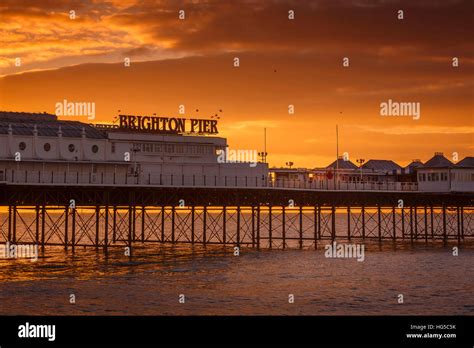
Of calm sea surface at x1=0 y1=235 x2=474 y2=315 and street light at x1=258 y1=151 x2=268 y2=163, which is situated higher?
street light at x1=258 y1=151 x2=268 y2=163

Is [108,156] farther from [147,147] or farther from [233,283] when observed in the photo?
[233,283]

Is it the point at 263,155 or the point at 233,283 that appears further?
the point at 263,155

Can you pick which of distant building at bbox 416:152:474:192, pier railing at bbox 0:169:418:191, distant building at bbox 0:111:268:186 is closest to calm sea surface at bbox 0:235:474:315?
pier railing at bbox 0:169:418:191

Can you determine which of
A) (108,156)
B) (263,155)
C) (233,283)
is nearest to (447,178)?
(263,155)

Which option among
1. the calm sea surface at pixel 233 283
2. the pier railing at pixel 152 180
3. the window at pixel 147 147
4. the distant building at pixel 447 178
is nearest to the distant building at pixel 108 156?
the pier railing at pixel 152 180

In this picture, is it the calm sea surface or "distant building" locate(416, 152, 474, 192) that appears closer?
the calm sea surface

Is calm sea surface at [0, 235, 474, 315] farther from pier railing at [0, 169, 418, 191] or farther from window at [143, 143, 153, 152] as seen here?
window at [143, 143, 153, 152]

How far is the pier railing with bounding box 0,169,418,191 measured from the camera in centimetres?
7188

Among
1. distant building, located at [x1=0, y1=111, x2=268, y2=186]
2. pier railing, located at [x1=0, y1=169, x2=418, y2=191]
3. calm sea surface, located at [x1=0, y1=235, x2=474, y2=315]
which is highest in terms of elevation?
distant building, located at [x1=0, y1=111, x2=268, y2=186]

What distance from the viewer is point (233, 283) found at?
63875 mm

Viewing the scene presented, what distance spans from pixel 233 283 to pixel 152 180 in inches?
721

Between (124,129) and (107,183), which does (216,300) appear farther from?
(124,129)

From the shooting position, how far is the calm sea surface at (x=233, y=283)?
5175 centimetres

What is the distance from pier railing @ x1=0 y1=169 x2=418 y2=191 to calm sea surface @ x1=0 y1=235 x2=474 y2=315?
7.85 metres
